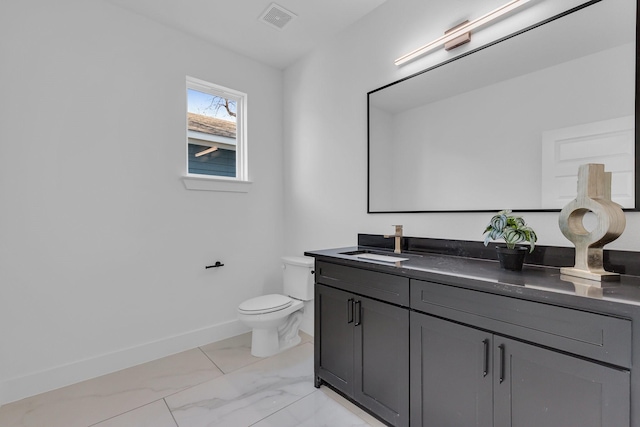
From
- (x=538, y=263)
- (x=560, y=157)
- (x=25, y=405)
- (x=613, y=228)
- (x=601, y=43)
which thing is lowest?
(x=25, y=405)

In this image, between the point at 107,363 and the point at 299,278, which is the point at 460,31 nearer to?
the point at 299,278

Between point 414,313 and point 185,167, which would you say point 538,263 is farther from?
point 185,167

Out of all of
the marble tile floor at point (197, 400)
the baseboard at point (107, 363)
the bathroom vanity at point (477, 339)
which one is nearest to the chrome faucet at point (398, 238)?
the bathroom vanity at point (477, 339)

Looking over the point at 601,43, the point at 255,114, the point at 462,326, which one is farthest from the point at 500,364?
the point at 255,114

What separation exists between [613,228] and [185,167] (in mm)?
2692

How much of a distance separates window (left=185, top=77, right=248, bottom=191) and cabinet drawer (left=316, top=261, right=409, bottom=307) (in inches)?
57.0

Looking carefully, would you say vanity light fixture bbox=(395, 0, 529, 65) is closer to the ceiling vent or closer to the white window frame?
the ceiling vent

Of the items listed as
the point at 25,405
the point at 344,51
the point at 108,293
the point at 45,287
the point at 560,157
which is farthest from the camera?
the point at 344,51

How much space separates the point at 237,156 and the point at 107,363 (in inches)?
77.0

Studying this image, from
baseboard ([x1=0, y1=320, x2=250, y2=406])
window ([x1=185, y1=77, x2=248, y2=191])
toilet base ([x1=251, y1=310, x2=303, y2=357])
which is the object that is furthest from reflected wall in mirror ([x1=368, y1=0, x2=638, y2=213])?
baseboard ([x1=0, y1=320, x2=250, y2=406])

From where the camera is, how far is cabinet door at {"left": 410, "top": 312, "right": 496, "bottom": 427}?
119 centimetres

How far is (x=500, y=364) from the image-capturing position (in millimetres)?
1139

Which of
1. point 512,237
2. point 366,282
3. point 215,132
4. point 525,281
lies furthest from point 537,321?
point 215,132

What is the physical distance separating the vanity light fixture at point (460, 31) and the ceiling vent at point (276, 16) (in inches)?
36.8
